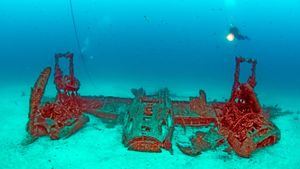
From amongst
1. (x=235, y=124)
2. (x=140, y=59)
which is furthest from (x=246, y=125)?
(x=140, y=59)

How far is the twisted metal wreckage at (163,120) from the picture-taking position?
597 inches

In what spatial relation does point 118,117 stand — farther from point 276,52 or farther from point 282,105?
point 276,52

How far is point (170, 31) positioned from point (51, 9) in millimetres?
58870

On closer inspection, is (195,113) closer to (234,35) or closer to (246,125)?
(246,125)

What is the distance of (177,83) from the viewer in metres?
31.2

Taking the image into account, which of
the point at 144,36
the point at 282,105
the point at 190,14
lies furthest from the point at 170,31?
the point at 282,105

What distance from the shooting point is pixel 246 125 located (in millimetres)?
15617

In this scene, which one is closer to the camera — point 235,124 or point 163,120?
point 235,124

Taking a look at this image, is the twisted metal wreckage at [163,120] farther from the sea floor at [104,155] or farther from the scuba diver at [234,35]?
the scuba diver at [234,35]

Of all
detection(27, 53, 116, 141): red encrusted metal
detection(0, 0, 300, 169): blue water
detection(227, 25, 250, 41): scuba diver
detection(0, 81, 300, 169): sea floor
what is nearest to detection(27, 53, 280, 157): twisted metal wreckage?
detection(27, 53, 116, 141): red encrusted metal

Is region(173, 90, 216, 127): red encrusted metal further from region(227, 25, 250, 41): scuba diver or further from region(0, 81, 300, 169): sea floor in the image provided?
region(227, 25, 250, 41): scuba diver

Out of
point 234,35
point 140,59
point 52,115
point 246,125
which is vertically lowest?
point 52,115

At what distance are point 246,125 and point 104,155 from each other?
6.18m

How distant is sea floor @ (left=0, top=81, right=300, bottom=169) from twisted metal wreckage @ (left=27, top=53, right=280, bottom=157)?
0.39 meters
